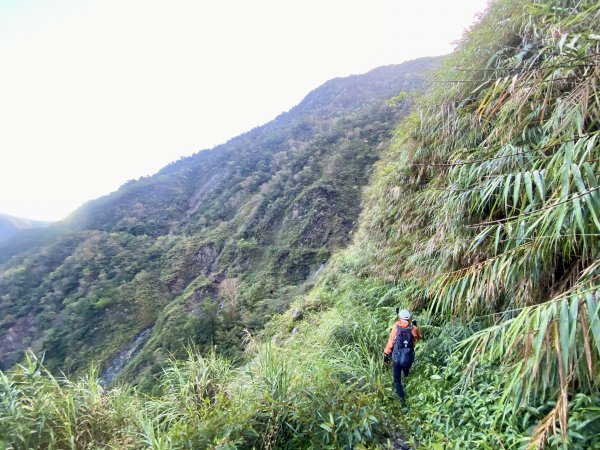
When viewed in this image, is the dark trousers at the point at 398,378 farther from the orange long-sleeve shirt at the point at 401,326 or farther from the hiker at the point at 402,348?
the orange long-sleeve shirt at the point at 401,326

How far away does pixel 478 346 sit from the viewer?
1840 mm

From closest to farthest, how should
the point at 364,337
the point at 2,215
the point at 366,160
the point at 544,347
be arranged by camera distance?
the point at 544,347 → the point at 364,337 → the point at 366,160 → the point at 2,215

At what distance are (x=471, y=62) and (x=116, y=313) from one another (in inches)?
1241

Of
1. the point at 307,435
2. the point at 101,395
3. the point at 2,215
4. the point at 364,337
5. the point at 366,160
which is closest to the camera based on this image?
the point at 307,435

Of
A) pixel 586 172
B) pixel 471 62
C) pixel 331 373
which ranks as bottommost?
pixel 331 373

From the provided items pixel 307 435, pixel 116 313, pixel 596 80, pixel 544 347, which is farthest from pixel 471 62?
pixel 116 313

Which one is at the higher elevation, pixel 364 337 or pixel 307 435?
pixel 307 435

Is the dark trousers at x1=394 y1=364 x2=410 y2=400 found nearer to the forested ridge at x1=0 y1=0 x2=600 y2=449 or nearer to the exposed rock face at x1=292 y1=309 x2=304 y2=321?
the forested ridge at x1=0 y1=0 x2=600 y2=449

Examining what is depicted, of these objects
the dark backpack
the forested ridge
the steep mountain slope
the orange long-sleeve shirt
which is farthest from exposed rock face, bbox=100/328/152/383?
the dark backpack

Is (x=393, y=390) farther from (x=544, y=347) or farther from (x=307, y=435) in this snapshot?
(x=544, y=347)

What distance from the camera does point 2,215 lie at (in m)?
56.3

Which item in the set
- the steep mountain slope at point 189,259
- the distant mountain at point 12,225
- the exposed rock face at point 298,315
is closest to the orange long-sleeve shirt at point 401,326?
the exposed rock face at point 298,315

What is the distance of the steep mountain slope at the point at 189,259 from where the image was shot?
2128 cm

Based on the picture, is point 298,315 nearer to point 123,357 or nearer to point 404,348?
point 404,348
